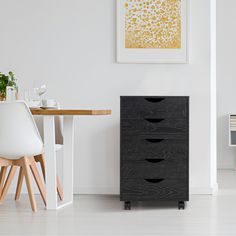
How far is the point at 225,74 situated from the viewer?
761 cm

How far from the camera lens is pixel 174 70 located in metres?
5.01

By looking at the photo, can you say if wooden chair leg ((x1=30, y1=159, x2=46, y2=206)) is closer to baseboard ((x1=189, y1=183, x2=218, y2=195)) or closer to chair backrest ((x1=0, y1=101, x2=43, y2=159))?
chair backrest ((x1=0, y1=101, x2=43, y2=159))

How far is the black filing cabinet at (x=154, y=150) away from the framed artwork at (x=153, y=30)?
0.72m

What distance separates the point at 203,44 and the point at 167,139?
41.7 inches

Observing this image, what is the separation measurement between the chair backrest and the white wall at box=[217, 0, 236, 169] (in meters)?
3.92

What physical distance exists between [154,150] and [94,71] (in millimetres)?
1029

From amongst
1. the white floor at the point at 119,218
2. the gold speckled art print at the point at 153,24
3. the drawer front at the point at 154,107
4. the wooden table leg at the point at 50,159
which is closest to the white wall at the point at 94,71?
the gold speckled art print at the point at 153,24

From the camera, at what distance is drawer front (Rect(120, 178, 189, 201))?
436cm

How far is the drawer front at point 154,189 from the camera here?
14.3 ft

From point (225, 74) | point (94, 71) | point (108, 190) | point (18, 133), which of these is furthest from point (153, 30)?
point (225, 74)

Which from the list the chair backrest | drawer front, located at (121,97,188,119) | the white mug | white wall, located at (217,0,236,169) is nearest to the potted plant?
the white mug

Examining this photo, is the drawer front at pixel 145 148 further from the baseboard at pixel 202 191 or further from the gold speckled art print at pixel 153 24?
the gold speckled art print at pixel 153 24

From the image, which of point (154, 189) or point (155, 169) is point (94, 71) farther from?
point (154, 189)

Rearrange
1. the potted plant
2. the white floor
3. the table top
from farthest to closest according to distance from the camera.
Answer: the potted plant < the table top < the white floor
